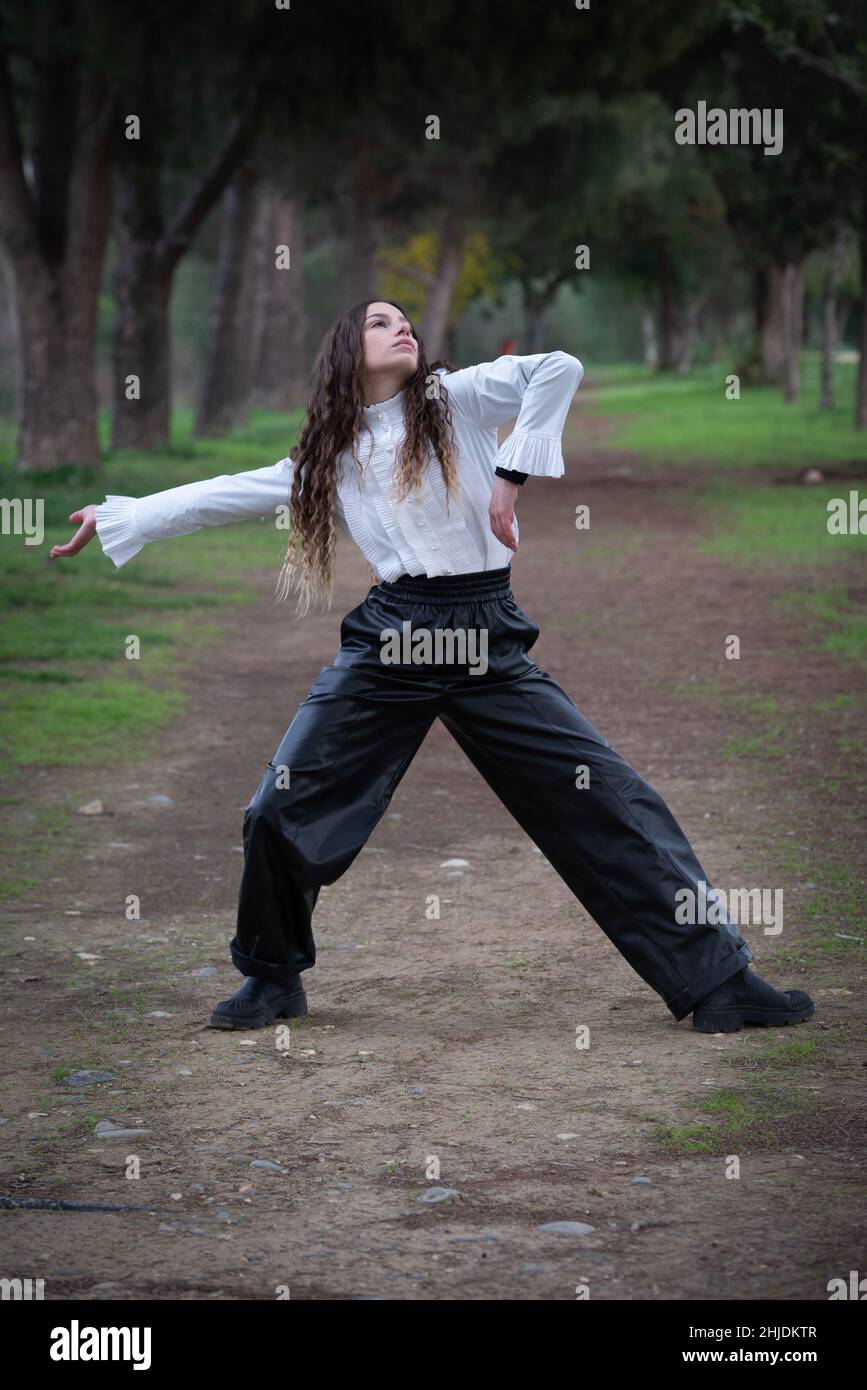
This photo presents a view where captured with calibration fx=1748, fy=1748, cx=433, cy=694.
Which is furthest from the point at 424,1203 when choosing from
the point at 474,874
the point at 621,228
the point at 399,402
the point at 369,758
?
the point at 621,228

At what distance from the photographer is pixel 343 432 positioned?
189 inches

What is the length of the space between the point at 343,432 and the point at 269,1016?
1696 mm

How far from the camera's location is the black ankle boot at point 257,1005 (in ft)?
16.6

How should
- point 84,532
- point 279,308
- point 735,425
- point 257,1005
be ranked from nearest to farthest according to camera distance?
1. point 84,532
2. point 257,1005
3. point 735,425
4. point 279,308

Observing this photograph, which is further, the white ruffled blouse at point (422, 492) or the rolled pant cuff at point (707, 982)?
the rolled pant cuff at point (707, 982)

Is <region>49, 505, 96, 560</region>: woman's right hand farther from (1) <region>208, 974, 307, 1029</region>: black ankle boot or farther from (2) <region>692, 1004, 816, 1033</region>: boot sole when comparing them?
(2) <region>692, 1004, 816, 1033</region>: boot sole

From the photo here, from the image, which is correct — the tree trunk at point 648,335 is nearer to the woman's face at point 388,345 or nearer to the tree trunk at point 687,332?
the tree trunk at point 687,332

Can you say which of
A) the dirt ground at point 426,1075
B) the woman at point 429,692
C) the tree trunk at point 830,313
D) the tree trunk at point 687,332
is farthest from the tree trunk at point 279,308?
the woman at point 429,692

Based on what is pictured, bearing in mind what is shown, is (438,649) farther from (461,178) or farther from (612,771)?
(461,178)

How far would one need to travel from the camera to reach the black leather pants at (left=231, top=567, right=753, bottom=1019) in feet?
15.6

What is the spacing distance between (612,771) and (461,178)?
97.9 feet

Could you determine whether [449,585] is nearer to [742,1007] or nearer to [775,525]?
[742,1007]

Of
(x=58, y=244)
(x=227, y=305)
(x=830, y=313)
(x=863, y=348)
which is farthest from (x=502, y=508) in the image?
(x=830, y=313)

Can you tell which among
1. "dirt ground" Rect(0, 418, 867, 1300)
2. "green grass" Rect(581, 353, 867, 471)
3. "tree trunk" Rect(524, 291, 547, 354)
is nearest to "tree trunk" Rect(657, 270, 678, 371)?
"tree trunk" Rect(524, 291, 547, 354)
